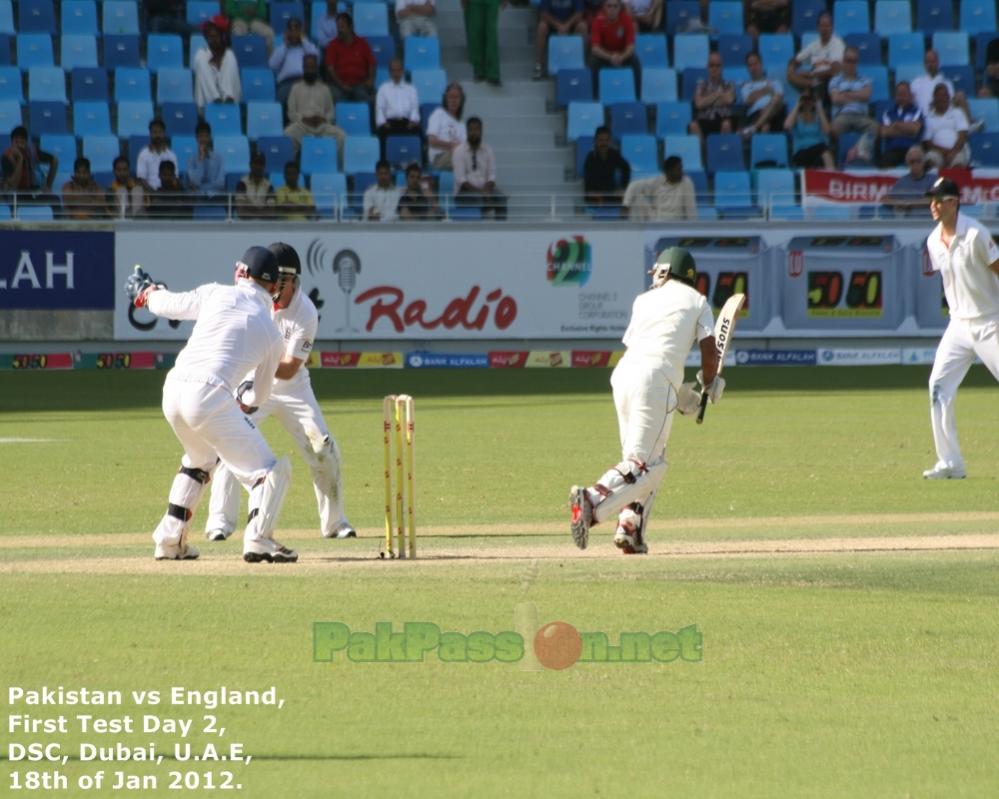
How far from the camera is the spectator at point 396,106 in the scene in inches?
1145

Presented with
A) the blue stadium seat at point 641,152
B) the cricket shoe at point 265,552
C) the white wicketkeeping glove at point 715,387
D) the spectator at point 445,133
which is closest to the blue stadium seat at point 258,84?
the spectator at point 445,133

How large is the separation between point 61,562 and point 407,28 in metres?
21.9

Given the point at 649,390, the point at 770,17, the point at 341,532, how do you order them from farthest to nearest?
the point at 770,17 < the point at 341,532 < the point at 649,390

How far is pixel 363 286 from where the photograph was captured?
27484mm

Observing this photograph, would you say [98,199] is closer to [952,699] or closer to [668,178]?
[668,178]

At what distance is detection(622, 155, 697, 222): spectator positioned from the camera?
91.5 feet

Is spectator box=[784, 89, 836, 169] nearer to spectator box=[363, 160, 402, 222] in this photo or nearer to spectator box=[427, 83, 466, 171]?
spectator box=[427, 83, 466, 171]

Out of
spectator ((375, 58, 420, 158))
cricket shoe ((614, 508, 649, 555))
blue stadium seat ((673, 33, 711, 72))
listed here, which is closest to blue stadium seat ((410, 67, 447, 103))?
spectator ((375, 58, 420, 158))

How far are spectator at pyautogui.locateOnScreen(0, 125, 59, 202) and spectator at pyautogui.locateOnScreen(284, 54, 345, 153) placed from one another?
3885mm

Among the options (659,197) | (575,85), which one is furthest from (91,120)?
(659,197)

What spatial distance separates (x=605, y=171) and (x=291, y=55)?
5.33 m

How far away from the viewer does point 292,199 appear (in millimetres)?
27328

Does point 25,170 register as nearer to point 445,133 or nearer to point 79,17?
point 79,17

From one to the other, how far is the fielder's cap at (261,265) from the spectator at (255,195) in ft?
54.5
